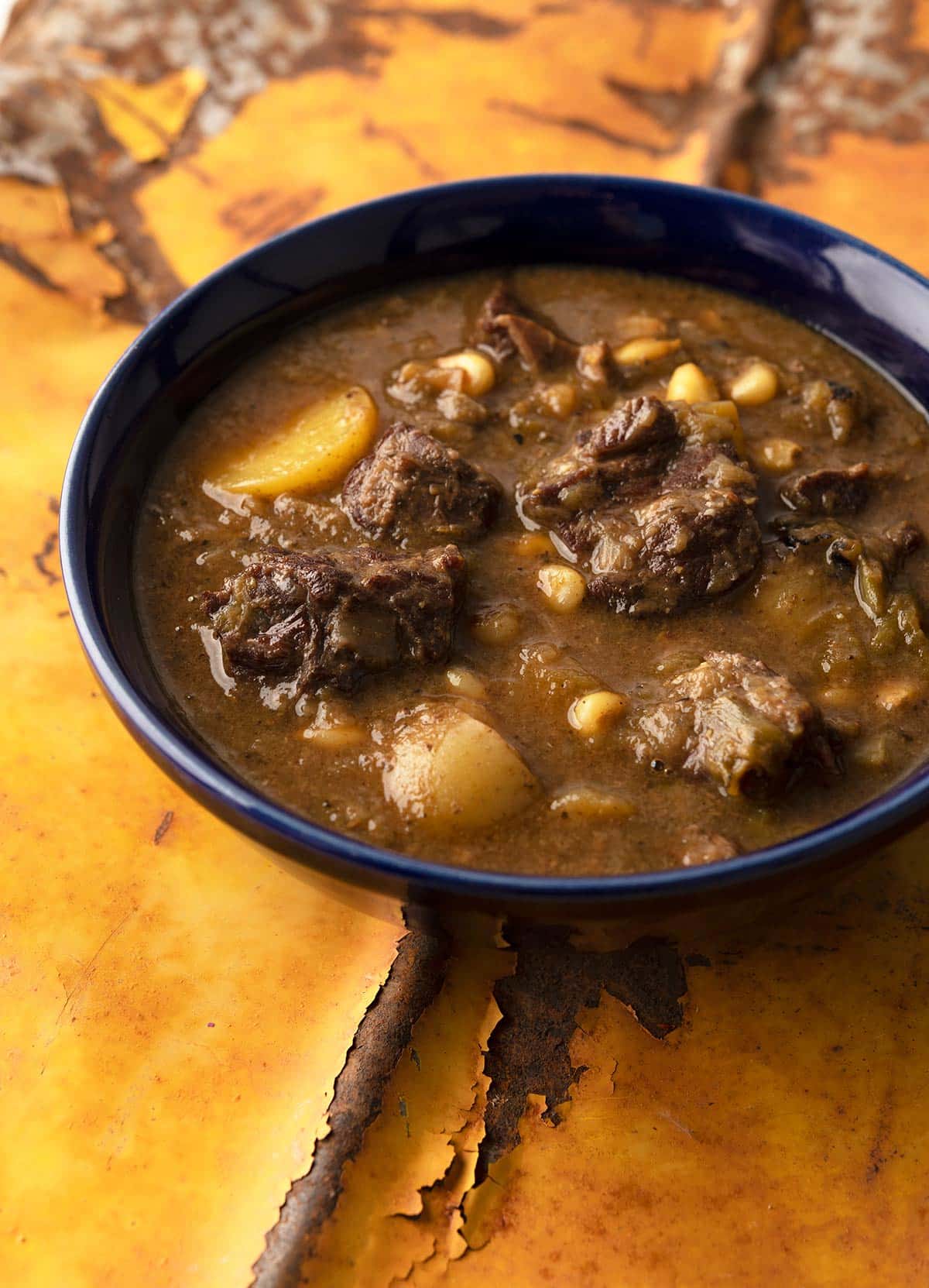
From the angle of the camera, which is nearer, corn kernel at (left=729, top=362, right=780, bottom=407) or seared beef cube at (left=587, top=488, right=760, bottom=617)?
seared beef cube at (left=587, top=488, right=760, bottom=617)

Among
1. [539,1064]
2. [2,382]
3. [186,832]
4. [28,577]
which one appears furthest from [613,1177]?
[2,382]

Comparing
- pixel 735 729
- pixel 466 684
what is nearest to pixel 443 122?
pixel 466 684

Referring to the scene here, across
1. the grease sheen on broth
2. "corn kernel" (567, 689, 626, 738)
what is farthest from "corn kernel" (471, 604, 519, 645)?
"corn kernel" (567, 689, 626, 738)

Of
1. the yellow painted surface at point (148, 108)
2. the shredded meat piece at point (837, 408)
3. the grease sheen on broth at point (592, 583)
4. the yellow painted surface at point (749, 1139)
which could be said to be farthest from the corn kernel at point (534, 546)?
the yellow painted surface at point (148, 108)

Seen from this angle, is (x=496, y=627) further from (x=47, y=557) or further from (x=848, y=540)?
(x=47, y=557)

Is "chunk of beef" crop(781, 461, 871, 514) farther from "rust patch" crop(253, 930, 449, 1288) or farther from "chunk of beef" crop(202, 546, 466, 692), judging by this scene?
"rust patch" crop(253, 930, 449, 1288)

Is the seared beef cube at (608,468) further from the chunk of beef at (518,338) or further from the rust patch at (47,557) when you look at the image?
the rust patch at (47,557)
